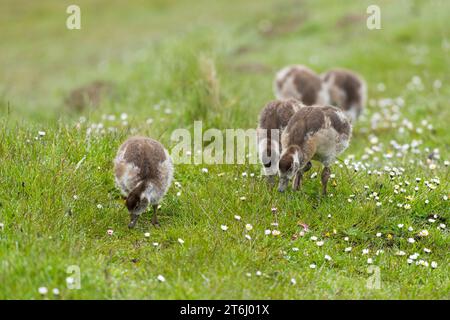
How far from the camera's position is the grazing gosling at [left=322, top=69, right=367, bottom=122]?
47.4ft

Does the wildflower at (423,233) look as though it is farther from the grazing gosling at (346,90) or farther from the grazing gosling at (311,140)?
the grazing gosling at (346,90)

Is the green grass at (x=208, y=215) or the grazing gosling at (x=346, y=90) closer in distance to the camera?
the green grass at (x=208, y=215)

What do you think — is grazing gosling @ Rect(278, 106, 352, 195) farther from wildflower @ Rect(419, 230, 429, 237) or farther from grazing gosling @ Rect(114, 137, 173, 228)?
grazing gosling @ Rect(114, 137, 173, 228)

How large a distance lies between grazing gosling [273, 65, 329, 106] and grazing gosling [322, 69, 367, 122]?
41cm

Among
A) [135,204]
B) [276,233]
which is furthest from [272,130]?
[135,204]

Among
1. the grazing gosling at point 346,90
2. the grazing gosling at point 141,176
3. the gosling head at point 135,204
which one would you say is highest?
the grazing gosling at point 346,90

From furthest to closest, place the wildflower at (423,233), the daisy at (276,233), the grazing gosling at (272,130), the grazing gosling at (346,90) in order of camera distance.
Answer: the grazing gosling at (346,90), the grazing gosling at (272,130), the wildflower at (423,233), the daisy at (276,233)

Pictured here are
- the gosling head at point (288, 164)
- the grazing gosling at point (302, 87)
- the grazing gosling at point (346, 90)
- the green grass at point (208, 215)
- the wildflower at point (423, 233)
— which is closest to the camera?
the green grass at point (208, 215)

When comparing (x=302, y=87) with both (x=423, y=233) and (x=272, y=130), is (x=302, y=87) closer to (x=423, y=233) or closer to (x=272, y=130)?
(x=272, y=130)

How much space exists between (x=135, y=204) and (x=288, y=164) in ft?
7.20

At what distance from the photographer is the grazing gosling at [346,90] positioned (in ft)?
47.4

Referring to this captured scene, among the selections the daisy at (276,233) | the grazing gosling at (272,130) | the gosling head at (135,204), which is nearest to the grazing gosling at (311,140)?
the grazing gosling at (272,130)

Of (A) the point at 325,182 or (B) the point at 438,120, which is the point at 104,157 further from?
(B) the point at 438,120

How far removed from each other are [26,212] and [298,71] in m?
8.15
